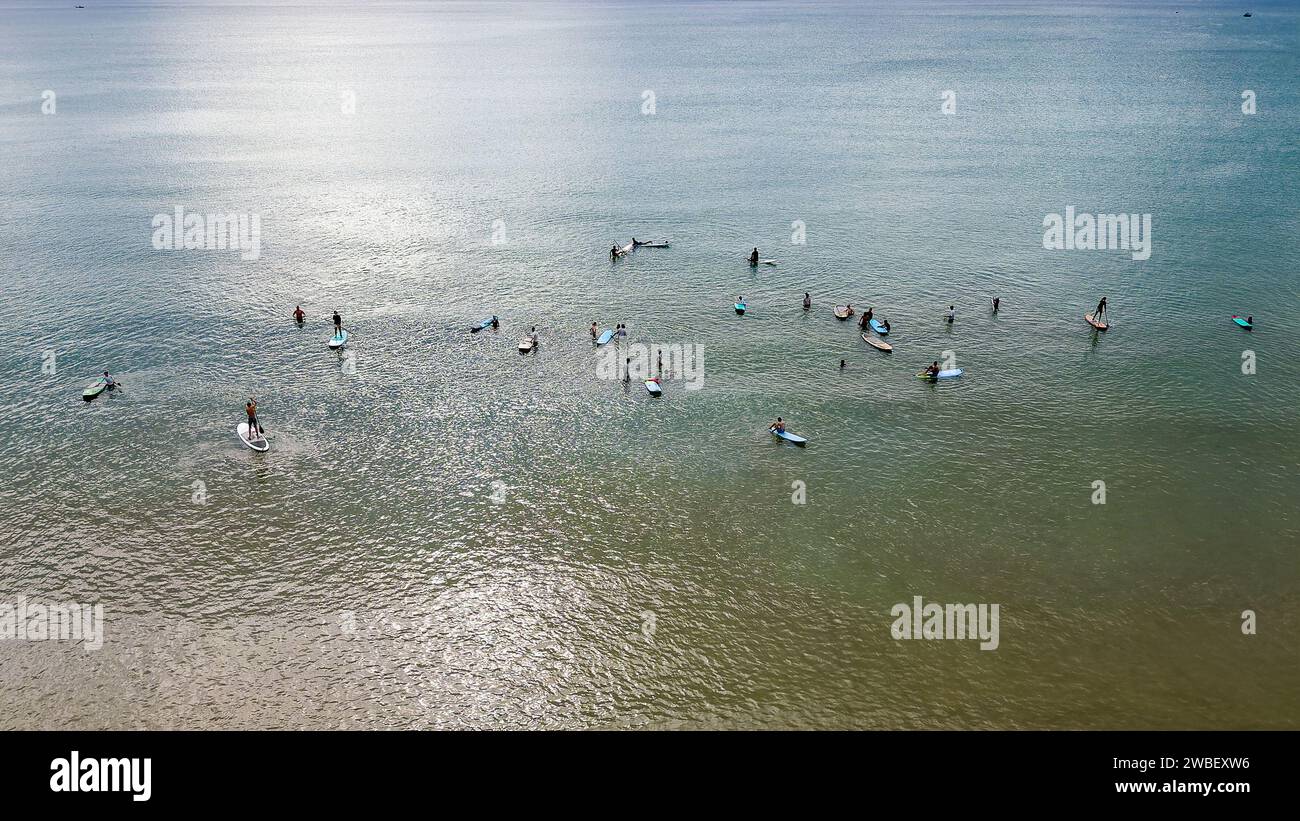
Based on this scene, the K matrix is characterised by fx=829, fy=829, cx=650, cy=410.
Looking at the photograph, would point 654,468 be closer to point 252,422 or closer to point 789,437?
point 789,437

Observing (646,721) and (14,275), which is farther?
(14,275)

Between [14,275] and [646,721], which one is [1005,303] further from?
[14,275]

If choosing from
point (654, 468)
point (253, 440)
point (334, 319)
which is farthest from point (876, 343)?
point (253, 440)

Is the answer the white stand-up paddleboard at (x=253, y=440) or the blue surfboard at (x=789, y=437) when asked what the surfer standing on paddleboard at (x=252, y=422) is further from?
the blue surfboard at (x=789, y=437)

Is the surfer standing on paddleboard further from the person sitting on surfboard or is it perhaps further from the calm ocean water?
the calm ocean water
